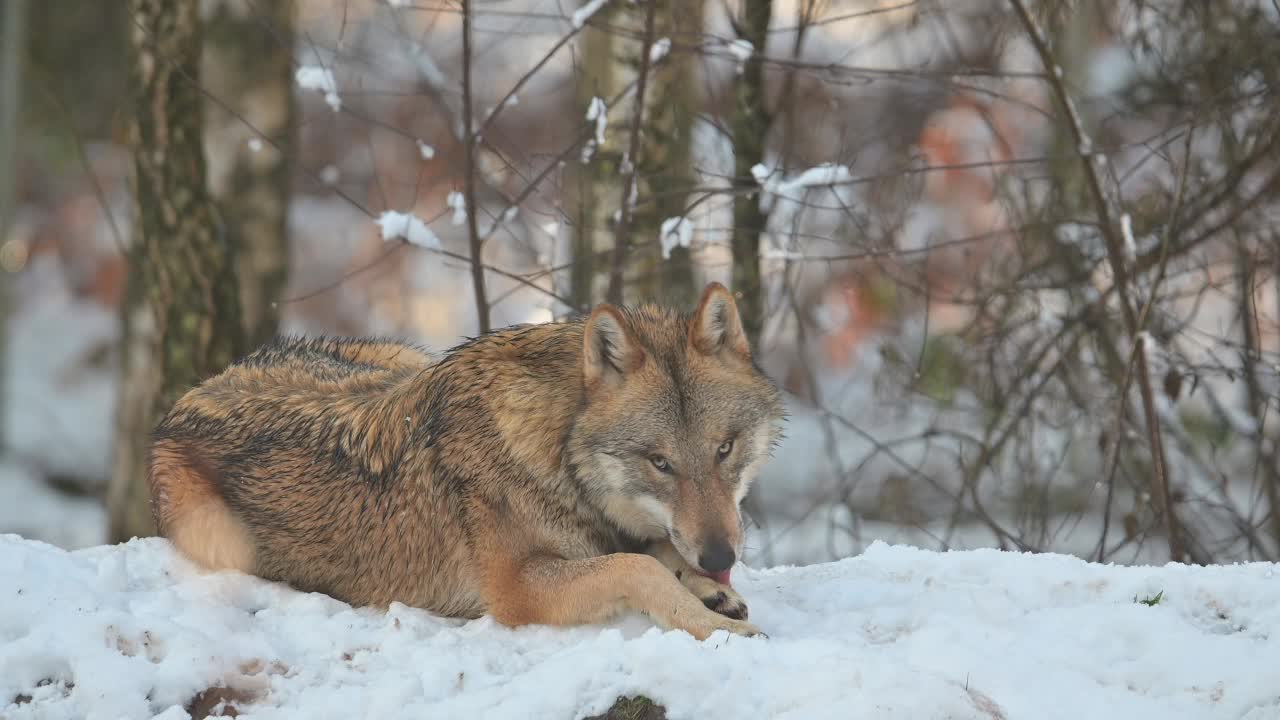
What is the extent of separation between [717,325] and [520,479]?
891 millimetres

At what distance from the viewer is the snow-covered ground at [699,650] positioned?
11.0 ft

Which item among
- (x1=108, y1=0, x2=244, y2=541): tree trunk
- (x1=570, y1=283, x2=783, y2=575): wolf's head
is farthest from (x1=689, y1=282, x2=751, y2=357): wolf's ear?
(x1=108, y1=0, x2=244, y2=541): tree trunk

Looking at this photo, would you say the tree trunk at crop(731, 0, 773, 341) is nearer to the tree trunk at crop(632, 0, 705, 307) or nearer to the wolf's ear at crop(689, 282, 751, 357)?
the tree trunk at crop(632, 0, 705, 307)

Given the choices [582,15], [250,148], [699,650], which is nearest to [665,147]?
[582,15]

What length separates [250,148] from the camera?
805 cm

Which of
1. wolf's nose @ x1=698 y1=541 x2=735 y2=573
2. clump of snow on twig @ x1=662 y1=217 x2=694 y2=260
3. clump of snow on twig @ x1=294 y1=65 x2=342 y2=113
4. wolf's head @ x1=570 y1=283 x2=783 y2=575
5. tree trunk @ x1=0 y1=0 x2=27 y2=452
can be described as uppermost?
tree trunk @ x1=0 y1=0 x2=27 y2=452

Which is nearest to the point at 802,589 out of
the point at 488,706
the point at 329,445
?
the point at 488,706

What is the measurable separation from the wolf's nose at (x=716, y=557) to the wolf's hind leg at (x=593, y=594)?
11 cm

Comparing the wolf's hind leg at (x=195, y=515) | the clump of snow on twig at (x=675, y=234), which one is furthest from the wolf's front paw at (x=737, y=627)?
the clump of snow on twig at (x=675, y=234)

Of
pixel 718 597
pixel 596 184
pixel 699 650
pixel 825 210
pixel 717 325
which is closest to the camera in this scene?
pixel 699 650

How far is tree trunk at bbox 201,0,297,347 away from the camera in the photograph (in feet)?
26.2

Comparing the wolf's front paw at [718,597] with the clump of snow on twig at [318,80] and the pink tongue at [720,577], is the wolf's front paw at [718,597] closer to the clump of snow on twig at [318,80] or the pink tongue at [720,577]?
the pink tongue at [720,577]

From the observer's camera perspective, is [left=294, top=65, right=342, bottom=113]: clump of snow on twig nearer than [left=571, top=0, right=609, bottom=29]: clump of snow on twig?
No

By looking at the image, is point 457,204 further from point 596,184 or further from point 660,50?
point 596,184
